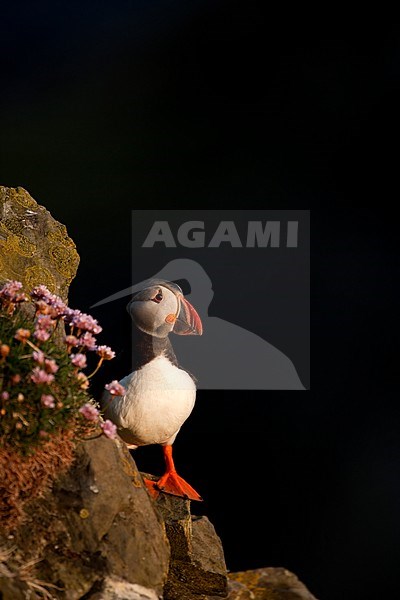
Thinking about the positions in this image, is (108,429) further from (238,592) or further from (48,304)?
(238,592)

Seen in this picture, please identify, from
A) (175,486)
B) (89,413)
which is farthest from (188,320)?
(89,413)

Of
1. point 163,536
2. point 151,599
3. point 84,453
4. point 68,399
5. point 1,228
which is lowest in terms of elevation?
point 151,599

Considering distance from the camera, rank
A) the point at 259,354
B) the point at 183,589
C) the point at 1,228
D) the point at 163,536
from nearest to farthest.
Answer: the point at 163,536 → the point at 183,589 → the point at 1,228 → the point at 259,354

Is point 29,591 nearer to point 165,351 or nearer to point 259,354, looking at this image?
point 165,351

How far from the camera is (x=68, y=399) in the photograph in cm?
301

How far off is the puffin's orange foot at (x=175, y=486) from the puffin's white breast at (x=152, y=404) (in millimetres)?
201

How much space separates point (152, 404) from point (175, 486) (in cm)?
48

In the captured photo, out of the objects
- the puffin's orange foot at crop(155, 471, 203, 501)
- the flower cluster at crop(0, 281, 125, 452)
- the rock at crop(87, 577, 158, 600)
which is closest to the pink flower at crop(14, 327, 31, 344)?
the flower cluster at crop(0, 281, 125, 452)

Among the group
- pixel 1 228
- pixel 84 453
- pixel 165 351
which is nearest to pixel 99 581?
pixel 84 453

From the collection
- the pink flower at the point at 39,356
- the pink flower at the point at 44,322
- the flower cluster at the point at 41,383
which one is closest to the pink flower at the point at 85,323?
the flower cluster at the point at 41,383

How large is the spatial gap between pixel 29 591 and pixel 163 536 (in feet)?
2.13

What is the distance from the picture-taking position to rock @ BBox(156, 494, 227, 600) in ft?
12.2

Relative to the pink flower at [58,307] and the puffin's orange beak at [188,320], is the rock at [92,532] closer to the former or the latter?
the pink flower at [58,307]

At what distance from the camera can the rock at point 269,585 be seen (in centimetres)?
434
